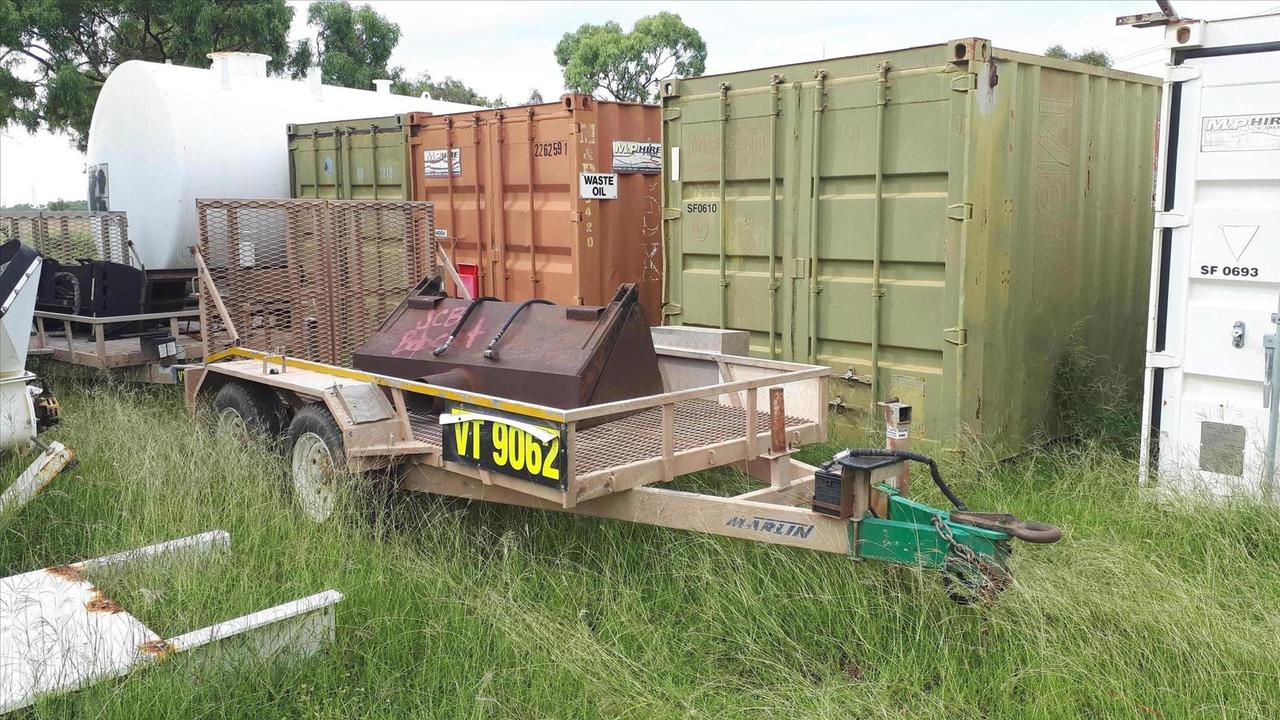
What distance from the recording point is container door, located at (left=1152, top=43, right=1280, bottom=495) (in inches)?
204

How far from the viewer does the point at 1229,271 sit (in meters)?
5.31

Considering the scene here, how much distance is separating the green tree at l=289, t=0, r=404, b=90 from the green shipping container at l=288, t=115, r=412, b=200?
515 inches

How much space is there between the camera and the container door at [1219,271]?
518cm

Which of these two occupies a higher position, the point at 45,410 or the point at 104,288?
the point at 104,288

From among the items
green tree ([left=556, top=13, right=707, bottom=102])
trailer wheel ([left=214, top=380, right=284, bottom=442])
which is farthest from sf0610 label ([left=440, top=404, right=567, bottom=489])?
green tree ([left=556, top=13, right=707, bottom=102])

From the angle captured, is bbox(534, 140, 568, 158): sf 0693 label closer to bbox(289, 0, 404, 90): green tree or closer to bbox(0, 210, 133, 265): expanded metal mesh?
bbox(0, 210, 133, 265): expanded metal mesh

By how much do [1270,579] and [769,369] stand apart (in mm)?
2468

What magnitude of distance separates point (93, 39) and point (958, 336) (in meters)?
20.3

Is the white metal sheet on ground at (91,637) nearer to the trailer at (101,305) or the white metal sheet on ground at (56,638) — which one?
the white metal sheet on ground at (56,638)

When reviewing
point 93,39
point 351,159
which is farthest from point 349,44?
point 351,159

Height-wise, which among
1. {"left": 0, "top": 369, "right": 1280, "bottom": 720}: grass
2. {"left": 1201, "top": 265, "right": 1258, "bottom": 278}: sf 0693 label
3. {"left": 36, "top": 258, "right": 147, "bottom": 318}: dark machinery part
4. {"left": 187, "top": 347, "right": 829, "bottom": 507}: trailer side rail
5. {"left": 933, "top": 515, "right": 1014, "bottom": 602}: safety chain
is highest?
{"left": 1201, "top": 265, "right": 1258, "bottom": 278}: sf 0693 label

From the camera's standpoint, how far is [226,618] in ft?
13.9

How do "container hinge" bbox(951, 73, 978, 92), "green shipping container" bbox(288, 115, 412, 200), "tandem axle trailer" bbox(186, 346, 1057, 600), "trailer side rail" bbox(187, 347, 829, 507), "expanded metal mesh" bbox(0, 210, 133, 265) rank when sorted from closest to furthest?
"tandem axle trailer" bbox(186, 346, 1057, 600) < "trailer side rail" bbox(187, 347, 829, 507) < "container hinge" bbox(951, 73, 978, 92) < "expanded metal mesh" bbox(0, 210, 133, 265) < "green shipping container" bbox(288, 115, 412, 200)

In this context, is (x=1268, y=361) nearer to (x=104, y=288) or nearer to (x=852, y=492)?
(x=852, y=492)
